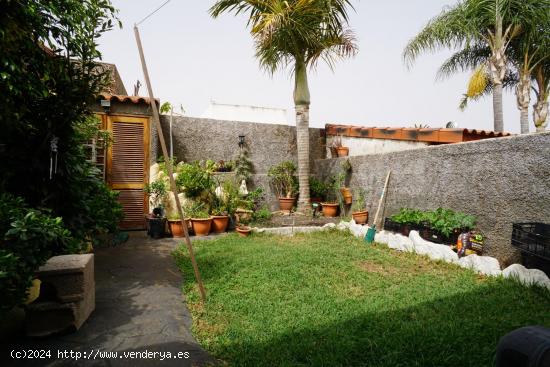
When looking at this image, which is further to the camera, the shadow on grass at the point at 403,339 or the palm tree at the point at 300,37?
the palm tree at the point at 300,37

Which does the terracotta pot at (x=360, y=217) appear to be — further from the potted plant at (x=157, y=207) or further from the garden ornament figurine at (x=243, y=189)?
the potted plant at (x=157, y=207)

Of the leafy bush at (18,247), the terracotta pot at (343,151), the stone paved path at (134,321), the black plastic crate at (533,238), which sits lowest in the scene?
the stone paved path at (134,321)

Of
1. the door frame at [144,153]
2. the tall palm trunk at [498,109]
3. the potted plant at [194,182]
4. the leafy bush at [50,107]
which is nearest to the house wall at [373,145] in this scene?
the potted plant at [194,182]

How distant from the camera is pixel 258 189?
29.5 ft

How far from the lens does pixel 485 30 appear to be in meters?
10.2

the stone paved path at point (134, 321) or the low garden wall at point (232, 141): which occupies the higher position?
the low garden wall at point (232, 141)

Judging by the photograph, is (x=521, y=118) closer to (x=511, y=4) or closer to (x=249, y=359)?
(x=511, y=4)

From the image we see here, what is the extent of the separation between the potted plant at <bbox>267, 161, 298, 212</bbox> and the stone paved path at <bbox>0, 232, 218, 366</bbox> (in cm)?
504

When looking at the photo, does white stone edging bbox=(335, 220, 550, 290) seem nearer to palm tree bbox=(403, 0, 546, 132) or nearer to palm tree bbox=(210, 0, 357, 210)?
palm tree bbox=(210, 0, 357, 210)

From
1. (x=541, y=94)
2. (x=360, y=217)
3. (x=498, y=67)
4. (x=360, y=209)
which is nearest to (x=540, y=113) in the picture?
(x=541, y=94)

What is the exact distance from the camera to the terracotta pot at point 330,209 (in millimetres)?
8688

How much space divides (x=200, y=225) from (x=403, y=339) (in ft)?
17.8

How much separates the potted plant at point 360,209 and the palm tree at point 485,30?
20.3 ft

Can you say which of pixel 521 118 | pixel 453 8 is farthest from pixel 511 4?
pixel 521 118
